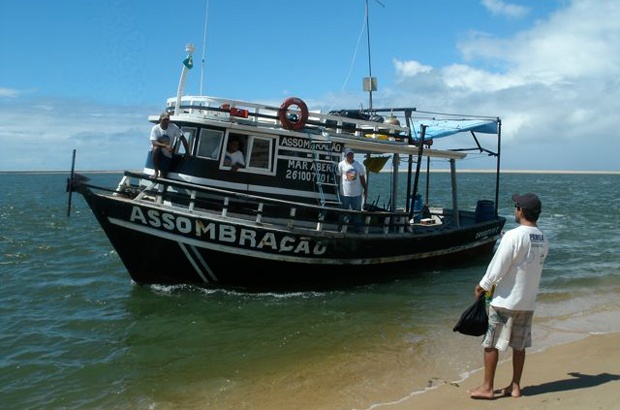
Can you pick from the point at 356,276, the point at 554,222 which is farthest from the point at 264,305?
the point at 554,222

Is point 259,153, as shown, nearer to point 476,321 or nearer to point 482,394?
point 476,321

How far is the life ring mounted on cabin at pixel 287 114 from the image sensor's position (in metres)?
11.4

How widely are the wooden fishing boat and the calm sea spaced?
1.67 feet

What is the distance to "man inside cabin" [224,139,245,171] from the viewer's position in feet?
36.7

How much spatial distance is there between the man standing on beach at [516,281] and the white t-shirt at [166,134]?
7344 millimetres

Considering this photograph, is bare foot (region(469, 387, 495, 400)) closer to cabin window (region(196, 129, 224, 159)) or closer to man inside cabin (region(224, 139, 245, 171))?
man inside cabin (region(224, 139, 245, 171))

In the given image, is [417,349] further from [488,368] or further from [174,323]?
[174,323]

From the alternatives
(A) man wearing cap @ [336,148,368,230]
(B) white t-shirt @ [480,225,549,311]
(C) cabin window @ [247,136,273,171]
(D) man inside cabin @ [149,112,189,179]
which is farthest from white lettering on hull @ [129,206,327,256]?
(B) white t-shirt @ [480,225,549,311]

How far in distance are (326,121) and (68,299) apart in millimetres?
6458

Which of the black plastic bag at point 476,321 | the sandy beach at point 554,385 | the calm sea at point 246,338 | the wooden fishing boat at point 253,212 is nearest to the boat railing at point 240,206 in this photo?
the wooden fishing boat at point 253,212

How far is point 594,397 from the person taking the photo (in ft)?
17.7

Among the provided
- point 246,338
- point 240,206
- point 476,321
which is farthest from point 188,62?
point 476,321

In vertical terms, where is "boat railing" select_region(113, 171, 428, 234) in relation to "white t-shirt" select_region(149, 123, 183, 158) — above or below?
below

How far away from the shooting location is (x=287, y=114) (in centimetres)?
1161
